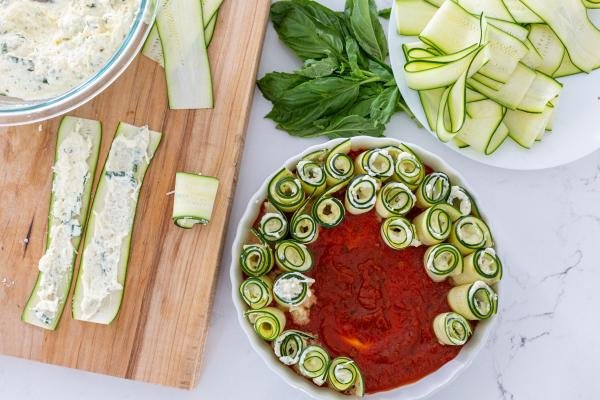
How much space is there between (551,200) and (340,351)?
2.81ft

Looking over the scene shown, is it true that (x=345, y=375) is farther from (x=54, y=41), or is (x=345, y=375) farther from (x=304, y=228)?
(x=54, y=41)

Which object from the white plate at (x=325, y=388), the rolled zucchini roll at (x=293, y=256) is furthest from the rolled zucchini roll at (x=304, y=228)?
the white plate at (x=325, y=388)

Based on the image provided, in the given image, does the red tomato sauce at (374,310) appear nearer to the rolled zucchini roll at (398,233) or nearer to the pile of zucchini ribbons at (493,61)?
the rolled zucchini roll at (398,233)

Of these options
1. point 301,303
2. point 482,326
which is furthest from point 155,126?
point 482,326

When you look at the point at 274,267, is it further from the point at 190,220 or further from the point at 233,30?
the point at 233,30

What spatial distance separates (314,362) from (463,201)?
0.60 metres

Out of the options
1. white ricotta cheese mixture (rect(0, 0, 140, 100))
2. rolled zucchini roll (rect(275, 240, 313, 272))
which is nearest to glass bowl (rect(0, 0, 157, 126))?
white ricotta cheese mixture (rect(0, 0, 140, 100))

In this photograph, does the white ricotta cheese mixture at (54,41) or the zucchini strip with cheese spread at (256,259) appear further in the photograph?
the zucchini strip with cheese spread at (256,259)

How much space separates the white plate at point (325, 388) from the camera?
1835mm

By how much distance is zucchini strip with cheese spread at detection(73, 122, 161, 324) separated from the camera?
1.89 metres

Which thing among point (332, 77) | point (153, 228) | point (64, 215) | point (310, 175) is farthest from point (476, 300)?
point (64, 215)

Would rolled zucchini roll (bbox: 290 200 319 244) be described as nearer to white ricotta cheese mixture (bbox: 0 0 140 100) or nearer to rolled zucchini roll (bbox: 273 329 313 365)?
rolled zucchini roll (bbox: 273 329 313 365)

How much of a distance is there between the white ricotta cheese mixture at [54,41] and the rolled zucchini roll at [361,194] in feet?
2.37

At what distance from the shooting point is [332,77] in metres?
2.03
